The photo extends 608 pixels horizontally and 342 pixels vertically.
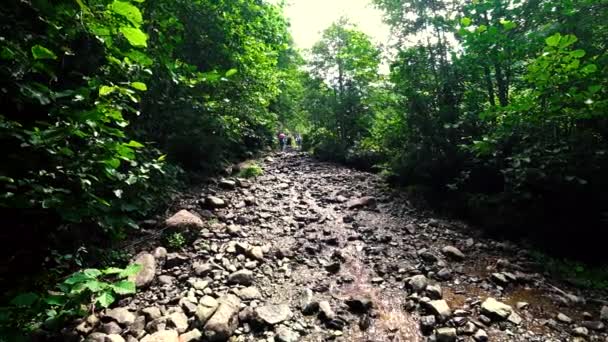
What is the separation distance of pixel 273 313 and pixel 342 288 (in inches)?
55.8

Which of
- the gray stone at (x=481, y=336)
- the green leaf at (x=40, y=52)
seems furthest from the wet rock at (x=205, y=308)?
the gray stone at (x=481, y=336)

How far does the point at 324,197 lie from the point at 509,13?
680 cm

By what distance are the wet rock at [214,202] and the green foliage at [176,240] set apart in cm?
188

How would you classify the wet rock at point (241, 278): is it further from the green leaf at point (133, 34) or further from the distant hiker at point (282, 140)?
the distant hiker at point (282, 140)

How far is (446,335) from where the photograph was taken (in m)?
3.75

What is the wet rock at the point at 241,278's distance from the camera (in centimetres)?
474

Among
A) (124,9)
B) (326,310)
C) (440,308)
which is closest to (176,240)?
(326,310)

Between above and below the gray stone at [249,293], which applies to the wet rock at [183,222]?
above

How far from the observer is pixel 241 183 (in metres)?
9.66

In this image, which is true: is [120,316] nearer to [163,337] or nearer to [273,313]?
[163,337]

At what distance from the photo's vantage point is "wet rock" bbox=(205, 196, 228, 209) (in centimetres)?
750

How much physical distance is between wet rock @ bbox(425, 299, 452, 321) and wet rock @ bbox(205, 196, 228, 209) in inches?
209

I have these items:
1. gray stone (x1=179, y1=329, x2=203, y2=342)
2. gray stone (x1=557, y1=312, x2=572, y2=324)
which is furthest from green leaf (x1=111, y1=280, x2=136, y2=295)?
gray stone (x1=557, y1=312, x2=572, y2=324)

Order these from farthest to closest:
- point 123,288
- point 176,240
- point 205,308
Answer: point 176,240 < point 205,308 < point 123,288
